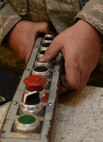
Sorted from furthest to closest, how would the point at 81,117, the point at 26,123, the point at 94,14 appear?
the point at 94,14
the point at 81,117
the point at 26,123

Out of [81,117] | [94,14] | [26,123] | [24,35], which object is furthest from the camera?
[24,35]

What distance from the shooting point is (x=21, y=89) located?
0.64 meters

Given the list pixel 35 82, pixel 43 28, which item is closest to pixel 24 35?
pixel 43 28

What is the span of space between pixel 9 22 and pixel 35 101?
45cm

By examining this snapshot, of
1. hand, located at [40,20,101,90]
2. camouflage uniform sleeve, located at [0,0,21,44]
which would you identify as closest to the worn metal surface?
hand, located at [40,20,101,90]

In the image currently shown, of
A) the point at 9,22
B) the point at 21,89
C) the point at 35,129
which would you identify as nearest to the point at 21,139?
the point at 35,129

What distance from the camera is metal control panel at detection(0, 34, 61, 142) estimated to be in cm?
51

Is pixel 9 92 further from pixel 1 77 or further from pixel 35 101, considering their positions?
pixel 35 101

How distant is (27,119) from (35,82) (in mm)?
101

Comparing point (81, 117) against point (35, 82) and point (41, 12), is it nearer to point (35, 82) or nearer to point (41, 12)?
point (35, 82)

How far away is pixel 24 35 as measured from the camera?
3.03ft

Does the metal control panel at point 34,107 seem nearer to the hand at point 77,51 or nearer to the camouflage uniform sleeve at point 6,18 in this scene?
the hand at point 77,51

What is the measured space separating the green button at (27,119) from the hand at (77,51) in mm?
192

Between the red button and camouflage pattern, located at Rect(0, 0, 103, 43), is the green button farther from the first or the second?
camouflage pattern, located at Rect(0, 0, 103, 43)
